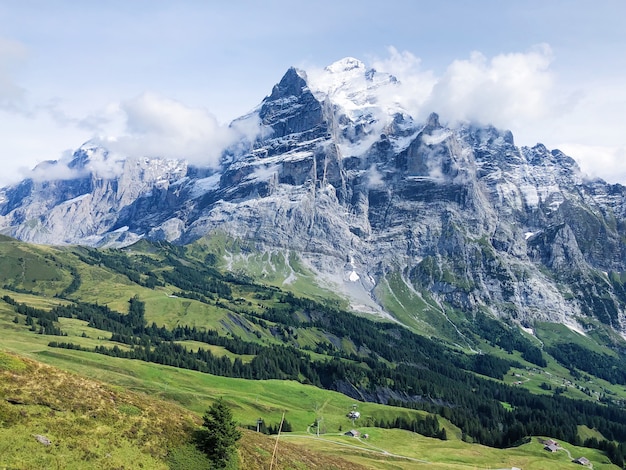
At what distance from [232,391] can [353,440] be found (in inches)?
2651

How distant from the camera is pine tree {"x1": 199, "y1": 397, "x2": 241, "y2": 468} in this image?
177 feet

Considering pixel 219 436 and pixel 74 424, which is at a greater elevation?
pixel 74 424

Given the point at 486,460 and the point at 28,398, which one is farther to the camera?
the point at 486,460

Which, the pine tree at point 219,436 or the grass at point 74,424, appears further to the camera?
the pine tree at point 219,436

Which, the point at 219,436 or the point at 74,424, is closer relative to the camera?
the point at 74,424

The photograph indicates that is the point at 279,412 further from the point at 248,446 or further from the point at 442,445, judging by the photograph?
the point at 248,446

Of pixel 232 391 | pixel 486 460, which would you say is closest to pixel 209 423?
pixel 486 460

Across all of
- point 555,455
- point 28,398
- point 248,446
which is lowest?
point 555,455

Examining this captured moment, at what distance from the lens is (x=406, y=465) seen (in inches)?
3991

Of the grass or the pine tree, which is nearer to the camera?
the grass

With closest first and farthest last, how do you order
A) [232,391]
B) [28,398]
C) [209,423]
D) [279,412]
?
[28,398] < [209,423] < [279,412] < [232,391]

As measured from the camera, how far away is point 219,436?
5472 centimetres

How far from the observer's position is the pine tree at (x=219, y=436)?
54.0m

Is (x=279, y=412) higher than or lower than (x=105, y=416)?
lower
